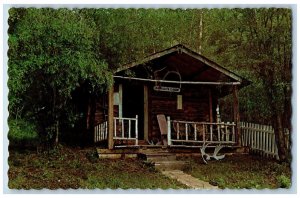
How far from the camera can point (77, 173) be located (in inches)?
508

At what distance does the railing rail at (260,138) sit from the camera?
52.5ft

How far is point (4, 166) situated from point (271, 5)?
659 centimetres

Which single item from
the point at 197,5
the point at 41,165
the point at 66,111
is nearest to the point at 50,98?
the point at 66,111

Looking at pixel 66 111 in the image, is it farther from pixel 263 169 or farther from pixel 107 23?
pixel 263 169

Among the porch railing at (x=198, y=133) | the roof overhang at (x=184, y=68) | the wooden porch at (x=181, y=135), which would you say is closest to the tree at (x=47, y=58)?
the roof overhang at (x=184, y=68)

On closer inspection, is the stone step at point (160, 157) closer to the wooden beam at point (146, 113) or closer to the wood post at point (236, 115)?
the wooden beam at point (146, 113)

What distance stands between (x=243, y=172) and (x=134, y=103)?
18.8ft

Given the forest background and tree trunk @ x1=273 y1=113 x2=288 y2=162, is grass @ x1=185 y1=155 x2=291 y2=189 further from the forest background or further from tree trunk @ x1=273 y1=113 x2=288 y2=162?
the forest background

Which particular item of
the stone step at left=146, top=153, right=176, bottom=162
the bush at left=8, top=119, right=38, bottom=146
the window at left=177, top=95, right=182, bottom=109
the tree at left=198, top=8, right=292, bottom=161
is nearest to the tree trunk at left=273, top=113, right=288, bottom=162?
the tree at left=198, top=8, right=292, bottom=161

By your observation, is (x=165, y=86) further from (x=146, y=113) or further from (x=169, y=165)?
(x=169, y=165)

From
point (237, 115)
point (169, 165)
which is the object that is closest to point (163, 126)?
point (237, 115)

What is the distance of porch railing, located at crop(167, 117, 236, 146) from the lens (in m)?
16.2

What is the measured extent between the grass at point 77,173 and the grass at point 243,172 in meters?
1.16

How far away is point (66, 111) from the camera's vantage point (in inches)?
617
